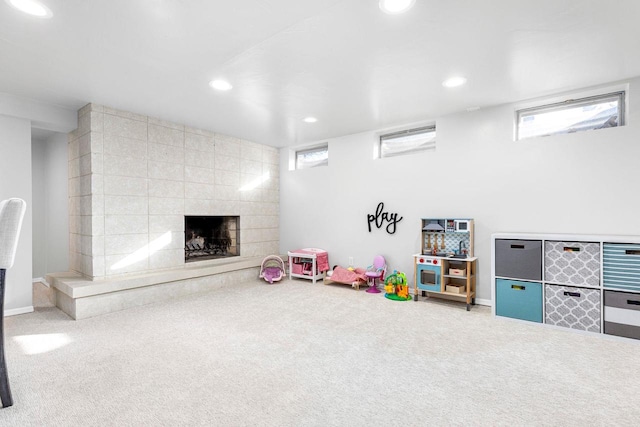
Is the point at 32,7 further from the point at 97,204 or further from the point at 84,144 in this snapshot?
the point at 97,204

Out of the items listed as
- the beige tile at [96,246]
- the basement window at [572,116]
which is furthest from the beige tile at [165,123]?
the basement window at [572,116]

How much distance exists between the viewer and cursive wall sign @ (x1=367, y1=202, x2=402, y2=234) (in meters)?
4.58

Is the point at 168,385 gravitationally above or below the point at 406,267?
below

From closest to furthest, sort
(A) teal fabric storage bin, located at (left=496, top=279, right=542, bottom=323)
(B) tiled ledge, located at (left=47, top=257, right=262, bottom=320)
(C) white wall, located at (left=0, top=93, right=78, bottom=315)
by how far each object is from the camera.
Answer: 1. (A) teal fabric storage bin, located at (left=496, top=279, right=542, bottom=323)
2. (B) tiled ledge, located at (left=47, top=257, right=262, bottom=320)
3. (C) white wall, located at (left=0, top=93, right=78, bottom=315)

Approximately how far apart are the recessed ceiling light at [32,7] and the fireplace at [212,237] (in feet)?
11.1

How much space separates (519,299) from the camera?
324 cm

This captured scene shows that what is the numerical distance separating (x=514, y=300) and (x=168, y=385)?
3397mm

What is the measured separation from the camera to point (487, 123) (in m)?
3.81

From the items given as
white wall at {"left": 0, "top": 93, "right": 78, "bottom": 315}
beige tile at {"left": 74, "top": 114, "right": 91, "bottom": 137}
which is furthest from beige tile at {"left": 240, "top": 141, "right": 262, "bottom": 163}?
white wall at {"left": 0, "top": 93, "right": 78, "bottom": 315}

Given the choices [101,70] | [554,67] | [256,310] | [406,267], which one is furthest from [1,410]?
[554,67]

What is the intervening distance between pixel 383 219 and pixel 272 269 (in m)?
2.10

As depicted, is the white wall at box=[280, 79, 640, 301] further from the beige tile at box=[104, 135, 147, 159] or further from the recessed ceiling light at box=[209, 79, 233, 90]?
the beige tile at box=[104, 135, 147, 159]

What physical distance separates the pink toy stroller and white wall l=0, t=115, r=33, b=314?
3.01 meters

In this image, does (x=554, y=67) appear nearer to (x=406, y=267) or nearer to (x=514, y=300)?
(x=514, y=300)
